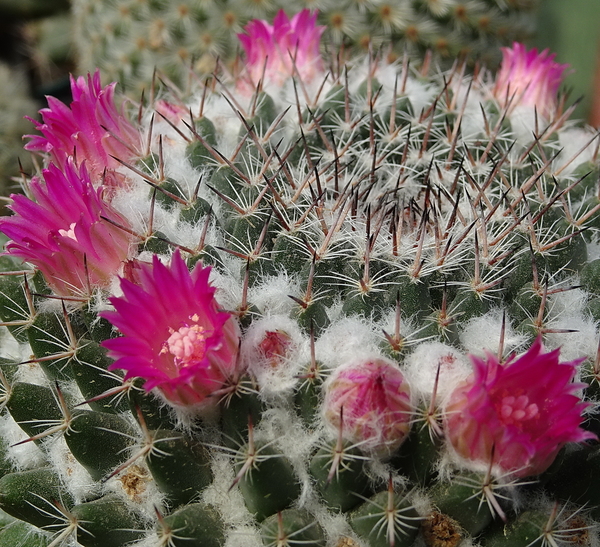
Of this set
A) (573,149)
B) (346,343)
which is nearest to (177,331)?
(346,343)

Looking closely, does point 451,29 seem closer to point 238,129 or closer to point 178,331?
point 238,129

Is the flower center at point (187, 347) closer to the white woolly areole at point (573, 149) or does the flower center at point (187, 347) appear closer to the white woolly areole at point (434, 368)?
the white woolly areole at point (434, 368)

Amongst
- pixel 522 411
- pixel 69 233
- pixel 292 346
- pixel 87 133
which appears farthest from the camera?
pixel 87 133

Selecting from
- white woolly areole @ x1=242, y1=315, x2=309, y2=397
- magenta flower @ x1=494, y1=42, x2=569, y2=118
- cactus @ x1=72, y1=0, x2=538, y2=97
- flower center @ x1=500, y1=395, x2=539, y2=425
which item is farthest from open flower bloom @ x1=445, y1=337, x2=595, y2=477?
cactus @ x1=72, y1=0, x2=538, y2=97

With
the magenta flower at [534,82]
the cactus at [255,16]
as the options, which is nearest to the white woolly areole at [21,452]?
the magenta flower at [534,82]

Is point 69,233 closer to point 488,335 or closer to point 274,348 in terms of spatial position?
point 274,348

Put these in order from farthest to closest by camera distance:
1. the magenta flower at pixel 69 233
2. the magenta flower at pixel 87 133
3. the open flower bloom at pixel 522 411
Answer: the magenta flower at pixel 87 133
the magenta flower at pixel 69 233
the open flower bloom at pixel 522 411

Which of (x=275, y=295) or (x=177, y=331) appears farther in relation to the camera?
(x=275, y=295)
